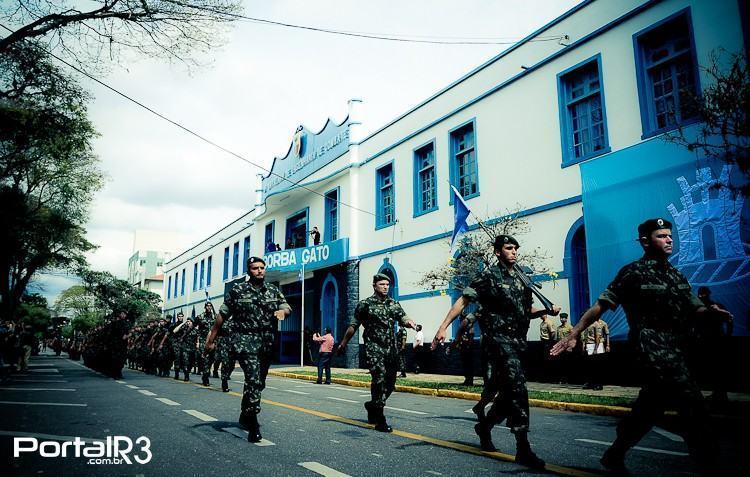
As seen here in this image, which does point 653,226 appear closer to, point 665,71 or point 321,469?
point 321,469

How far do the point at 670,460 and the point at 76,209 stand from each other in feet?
119

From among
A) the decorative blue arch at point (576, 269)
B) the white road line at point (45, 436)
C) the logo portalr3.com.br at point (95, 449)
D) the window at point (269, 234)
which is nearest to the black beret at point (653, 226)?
the logo portalr3.com.br at point (95, 449)

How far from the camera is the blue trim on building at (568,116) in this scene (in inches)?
511

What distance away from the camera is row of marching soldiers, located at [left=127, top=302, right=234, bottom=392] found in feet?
46.1

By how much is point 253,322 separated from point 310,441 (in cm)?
142

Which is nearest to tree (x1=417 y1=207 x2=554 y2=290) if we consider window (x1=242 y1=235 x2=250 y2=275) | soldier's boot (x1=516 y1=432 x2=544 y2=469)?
soldier's boot (x1=516 y1=432 x2=544 y2=469)

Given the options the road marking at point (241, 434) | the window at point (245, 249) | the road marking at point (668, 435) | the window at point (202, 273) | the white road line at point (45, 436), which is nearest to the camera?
the road marking at point (241, 434)

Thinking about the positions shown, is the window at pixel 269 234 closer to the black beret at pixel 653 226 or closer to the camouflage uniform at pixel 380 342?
the camouflage uniform at pixel 380 342

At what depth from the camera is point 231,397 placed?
10133 millimetres

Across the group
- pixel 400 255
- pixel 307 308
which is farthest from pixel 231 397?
pixel 307 308

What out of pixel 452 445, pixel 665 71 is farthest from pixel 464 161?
pixel 452 445

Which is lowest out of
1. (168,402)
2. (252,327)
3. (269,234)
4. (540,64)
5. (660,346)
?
(168,402)

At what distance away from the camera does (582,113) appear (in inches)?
545

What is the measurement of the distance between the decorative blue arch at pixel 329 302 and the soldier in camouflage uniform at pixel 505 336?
18.6 m
